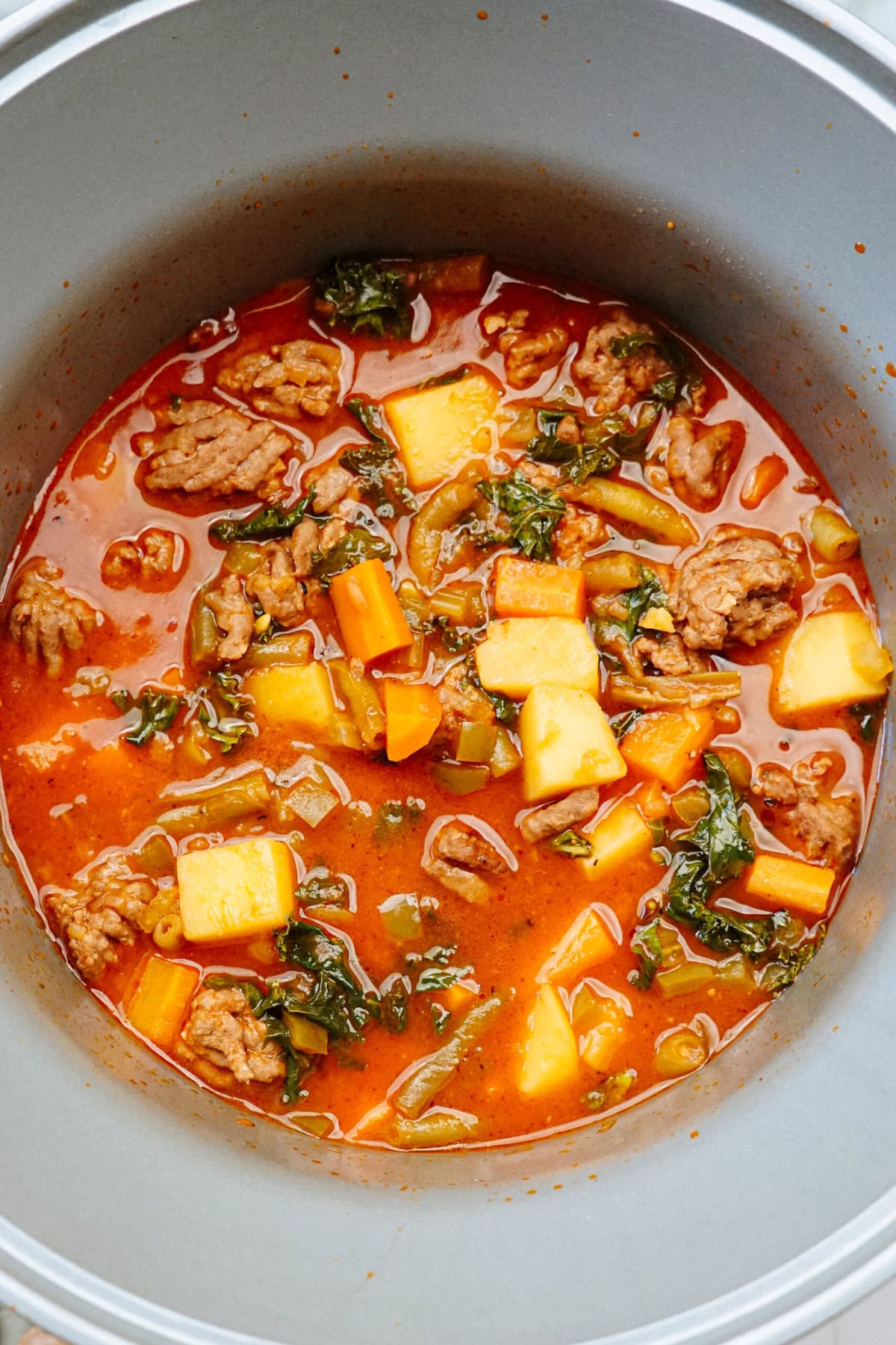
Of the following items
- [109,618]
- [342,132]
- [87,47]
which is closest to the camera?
[87,47]

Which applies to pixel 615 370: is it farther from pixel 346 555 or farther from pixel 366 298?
pixel 346 555

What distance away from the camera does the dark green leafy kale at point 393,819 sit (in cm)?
329

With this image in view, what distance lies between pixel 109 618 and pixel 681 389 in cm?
184

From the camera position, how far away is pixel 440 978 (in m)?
3.27

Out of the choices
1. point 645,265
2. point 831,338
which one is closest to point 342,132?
point 645,265

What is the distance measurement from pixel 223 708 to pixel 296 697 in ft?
0.73

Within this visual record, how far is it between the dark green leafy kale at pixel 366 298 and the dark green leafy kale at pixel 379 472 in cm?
27

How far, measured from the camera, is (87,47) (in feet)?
9.43

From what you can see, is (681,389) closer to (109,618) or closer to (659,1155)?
(109,618)

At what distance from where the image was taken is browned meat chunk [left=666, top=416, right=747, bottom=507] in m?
3.36

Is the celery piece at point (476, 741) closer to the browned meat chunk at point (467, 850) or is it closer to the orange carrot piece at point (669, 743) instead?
the browned meat chunk at point (467, 850)

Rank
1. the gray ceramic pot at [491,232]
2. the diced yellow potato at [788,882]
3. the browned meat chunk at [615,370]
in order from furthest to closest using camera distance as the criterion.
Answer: the browned meat chunk at [615,370], the diced yellow potato at [788,882], the gray ceramic pot at [491,232]

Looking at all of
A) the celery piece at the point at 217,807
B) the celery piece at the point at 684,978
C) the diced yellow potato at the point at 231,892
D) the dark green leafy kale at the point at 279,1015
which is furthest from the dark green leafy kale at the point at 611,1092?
the celery piece at the point at 217,807

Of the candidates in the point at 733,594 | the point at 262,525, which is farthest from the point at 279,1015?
the point at 733,594
